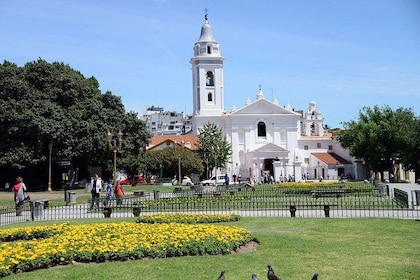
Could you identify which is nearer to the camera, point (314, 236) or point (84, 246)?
point (84, 246)

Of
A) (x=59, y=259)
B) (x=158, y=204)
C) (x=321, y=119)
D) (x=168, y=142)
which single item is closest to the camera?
(x=59, y=259)

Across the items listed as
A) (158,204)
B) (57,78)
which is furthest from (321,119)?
(158,204)

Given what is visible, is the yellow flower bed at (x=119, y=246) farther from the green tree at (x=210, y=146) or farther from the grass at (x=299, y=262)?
the green tree at (x=210, y=146)

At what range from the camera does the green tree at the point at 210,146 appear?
6450 centimetres

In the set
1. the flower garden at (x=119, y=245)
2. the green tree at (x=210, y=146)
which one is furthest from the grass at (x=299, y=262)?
the green tree at (x=210, y=146)

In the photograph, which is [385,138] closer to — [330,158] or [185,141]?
[330,158]

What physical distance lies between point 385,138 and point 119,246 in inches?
2020

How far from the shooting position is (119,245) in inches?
423

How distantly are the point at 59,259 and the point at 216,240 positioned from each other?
11.1 feet

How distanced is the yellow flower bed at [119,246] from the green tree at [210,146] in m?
51.3

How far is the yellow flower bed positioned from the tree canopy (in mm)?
29291

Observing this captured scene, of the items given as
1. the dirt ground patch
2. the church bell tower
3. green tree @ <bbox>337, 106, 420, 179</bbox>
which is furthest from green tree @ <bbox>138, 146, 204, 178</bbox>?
the dirt ground patch

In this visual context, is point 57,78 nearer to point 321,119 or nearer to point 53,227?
point 53,227

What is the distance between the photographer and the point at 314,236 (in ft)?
42.7
